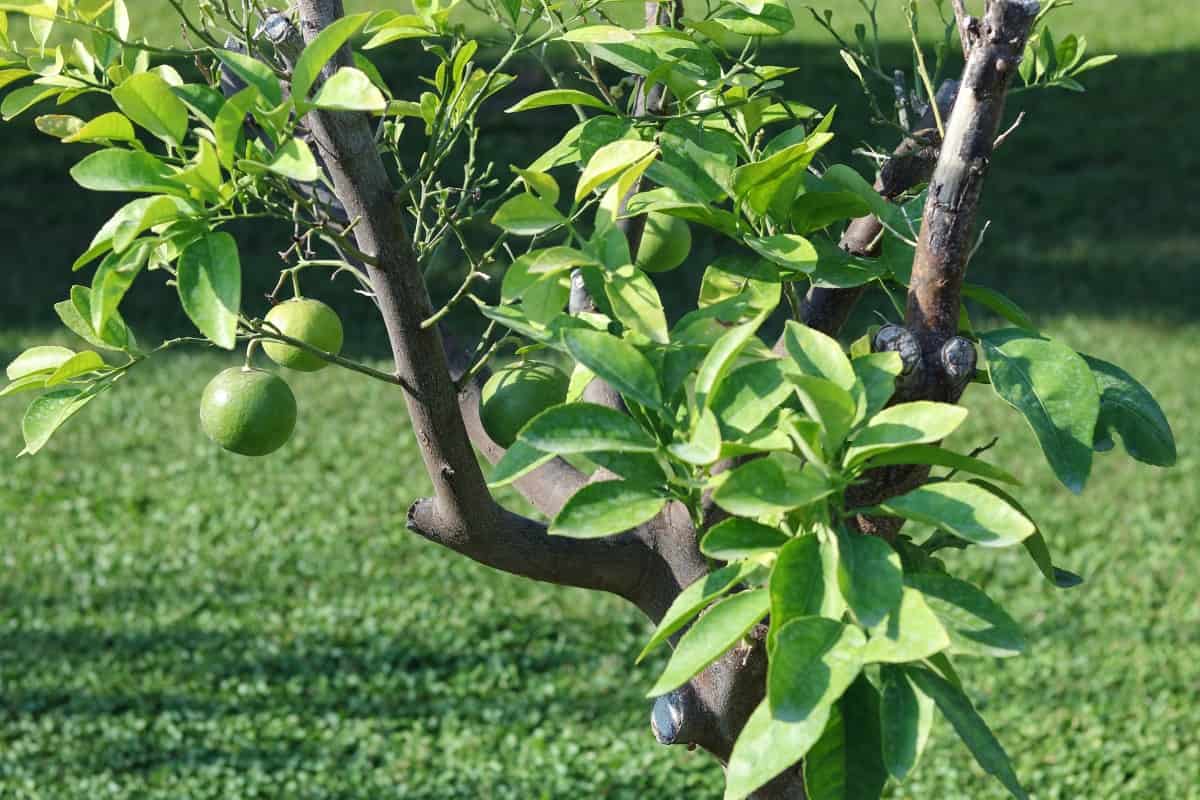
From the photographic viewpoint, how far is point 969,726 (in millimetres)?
814

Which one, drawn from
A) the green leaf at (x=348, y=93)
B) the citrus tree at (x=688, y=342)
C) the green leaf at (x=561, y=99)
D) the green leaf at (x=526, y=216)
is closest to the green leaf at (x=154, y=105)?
the citrus tree at (x=688, y=342)

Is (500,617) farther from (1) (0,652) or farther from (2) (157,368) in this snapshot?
(2) (157,368)

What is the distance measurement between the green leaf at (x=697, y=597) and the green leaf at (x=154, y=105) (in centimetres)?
44

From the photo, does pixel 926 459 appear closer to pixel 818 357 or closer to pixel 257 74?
pixel 818 357

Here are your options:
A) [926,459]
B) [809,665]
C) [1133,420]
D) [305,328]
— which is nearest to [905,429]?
[926,459]

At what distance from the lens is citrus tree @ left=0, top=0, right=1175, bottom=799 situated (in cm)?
80

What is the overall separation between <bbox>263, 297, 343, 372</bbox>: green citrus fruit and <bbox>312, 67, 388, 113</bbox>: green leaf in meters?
0.42

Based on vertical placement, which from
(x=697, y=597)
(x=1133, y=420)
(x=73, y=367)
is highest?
(x=73, y=367)

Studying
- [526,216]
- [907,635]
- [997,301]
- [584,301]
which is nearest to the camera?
[907,635]

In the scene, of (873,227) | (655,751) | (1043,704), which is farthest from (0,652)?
(873,227)

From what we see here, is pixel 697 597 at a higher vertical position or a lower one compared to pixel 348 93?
lower

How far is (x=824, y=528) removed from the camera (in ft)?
2.68

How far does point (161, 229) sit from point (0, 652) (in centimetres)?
320

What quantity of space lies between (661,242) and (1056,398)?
0.45 metres
